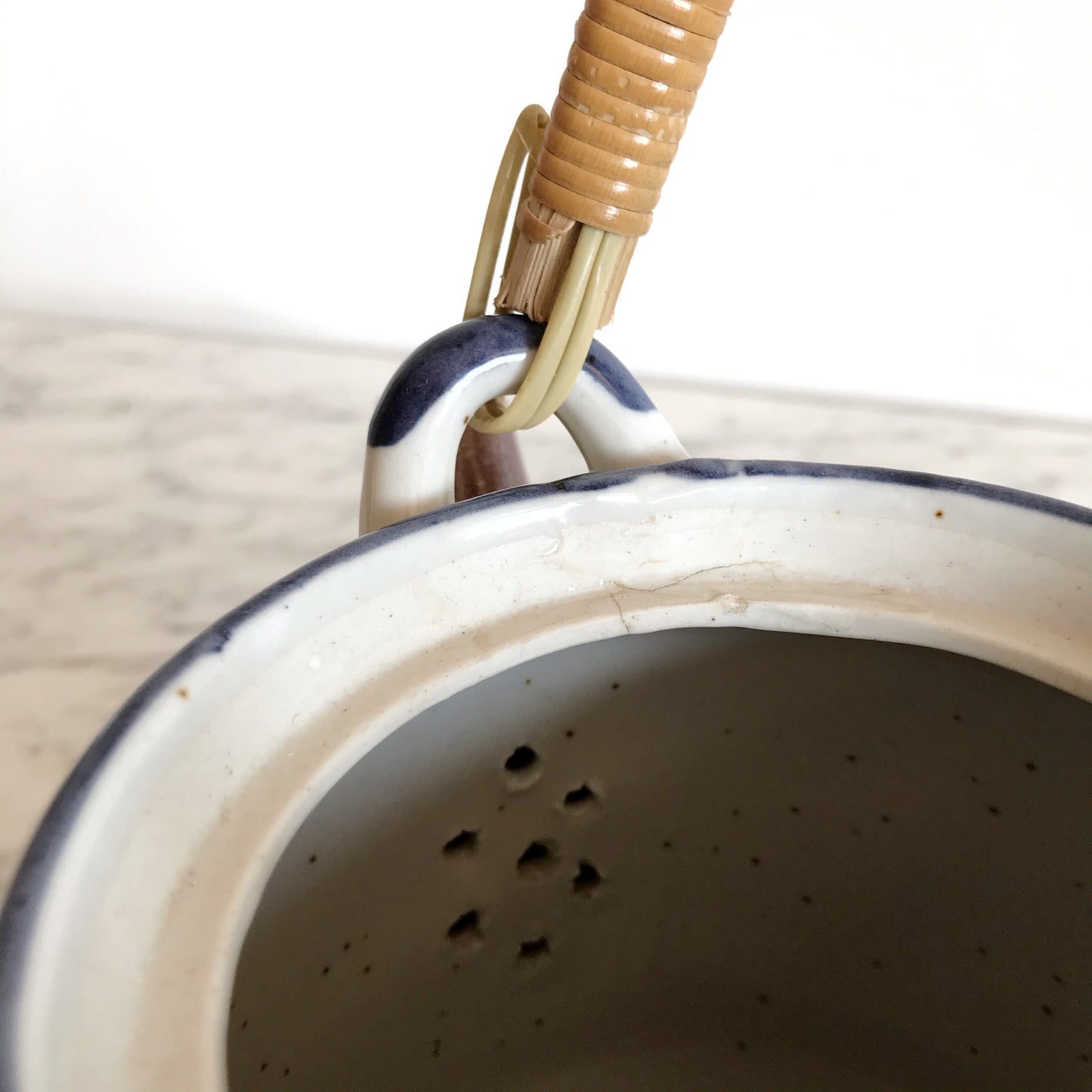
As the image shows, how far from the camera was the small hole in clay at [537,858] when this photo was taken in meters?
0.31

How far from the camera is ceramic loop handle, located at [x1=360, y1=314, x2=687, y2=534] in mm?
246

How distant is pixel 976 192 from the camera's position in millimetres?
561

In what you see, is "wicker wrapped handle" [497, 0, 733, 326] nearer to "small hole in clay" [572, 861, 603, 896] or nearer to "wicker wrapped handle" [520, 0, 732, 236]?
"wicker wrapped handle" [520, 0, 732, 236]

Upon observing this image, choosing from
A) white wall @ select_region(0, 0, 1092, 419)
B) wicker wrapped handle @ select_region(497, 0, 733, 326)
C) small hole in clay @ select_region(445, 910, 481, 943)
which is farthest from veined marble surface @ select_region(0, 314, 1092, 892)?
wicker wrapped handle @ select_region(497, 0, 733, 326)

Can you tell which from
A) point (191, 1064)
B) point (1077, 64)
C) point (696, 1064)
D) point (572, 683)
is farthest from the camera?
point (1077, 64)

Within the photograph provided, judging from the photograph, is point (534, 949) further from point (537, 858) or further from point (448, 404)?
point (448, 404)

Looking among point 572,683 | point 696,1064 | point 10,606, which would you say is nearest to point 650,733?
point 572,683

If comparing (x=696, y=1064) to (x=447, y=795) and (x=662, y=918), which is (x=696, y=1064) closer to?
(x=662, y=918)

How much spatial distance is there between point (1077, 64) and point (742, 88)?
161 mm


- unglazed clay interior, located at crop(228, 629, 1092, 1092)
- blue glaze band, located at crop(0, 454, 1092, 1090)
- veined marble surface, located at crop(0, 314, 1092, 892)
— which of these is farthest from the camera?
veined marble surface, located at crop(0, 314, 1092, 892)

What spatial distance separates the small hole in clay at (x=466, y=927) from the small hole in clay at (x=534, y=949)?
0.07 ft

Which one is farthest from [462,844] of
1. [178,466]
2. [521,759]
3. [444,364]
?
[178,466]

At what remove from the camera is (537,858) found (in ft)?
1.02

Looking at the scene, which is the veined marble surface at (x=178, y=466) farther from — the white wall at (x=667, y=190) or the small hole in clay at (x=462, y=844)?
the small hole in clay at (x=462, y=844)
